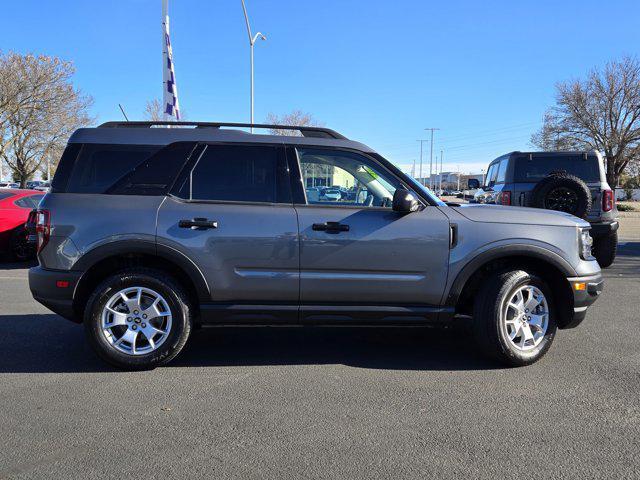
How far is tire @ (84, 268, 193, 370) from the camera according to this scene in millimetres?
4203

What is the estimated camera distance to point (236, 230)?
13.7ft

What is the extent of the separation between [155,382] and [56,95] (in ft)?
104

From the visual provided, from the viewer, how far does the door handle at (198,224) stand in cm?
417

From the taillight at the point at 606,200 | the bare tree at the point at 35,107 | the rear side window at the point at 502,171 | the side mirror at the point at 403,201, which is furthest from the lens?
the bare tree at the point at 35,107

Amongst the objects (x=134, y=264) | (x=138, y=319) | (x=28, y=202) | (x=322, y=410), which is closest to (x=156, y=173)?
(x=134, y=264)

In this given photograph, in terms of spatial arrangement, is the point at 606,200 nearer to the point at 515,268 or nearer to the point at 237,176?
the point at 515,268

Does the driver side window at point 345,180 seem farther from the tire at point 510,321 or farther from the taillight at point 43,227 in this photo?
the taillight at point 43,227

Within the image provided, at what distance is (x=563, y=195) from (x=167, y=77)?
10.1 meters

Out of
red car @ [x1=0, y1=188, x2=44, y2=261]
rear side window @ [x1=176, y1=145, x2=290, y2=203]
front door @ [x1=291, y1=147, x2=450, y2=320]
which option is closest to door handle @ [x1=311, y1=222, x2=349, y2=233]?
front door @ [x1=291, y1=147, x2=450, y2=320]

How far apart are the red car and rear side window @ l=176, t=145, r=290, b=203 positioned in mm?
7412

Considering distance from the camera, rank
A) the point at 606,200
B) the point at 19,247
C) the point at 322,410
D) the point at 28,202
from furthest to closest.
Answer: the point at 28,202
the point at 19,247
the point at 606,200
the point at 322,410

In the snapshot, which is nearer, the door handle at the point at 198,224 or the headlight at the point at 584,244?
the door handle at the point at 198,224

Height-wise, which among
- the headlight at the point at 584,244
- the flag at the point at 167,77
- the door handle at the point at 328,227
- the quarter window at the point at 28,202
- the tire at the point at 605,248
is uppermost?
the flag at the point at 167,77

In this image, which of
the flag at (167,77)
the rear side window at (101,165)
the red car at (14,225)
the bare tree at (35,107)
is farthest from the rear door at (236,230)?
the bare tree at (35,107)
